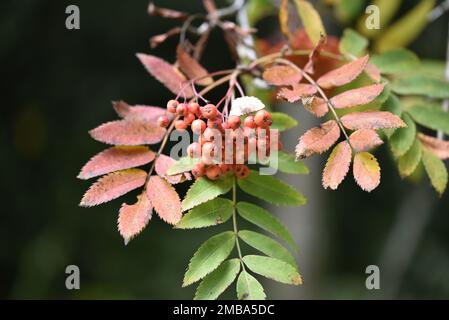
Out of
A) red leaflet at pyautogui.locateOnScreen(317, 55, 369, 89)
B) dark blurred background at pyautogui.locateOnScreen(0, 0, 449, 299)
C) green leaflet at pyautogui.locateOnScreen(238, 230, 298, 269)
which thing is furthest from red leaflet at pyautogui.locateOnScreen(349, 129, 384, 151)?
dark blurred background at pyautogui.locateOnScreen(0, 0, 449, 299)

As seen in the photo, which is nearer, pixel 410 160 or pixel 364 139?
pixel 364 139

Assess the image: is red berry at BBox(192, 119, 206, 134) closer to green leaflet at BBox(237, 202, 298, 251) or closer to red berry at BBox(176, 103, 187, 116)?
red berry at BBox(176, 103, 187, 116)

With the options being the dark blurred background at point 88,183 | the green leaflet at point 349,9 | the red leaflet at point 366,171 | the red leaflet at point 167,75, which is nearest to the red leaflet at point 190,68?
the red leaflet at point 167,75

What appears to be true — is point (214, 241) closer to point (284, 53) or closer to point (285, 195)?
point (285, 195)

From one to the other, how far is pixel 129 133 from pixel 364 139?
16.7 inches

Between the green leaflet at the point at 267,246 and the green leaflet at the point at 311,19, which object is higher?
the green leaflet at the point at 311,19

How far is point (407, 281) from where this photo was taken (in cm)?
339

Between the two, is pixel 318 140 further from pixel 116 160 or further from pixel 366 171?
pixel 116 160

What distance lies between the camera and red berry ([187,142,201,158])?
0.86m

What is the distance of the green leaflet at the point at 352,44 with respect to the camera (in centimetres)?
118

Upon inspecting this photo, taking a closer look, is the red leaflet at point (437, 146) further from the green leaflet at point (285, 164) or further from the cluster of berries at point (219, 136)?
the cluster of berries at point (219, 136)

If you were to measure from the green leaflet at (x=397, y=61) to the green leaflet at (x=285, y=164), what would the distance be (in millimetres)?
341

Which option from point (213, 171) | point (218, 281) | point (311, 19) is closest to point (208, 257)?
point (218, 281)

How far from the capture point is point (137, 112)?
1043 millimetres
